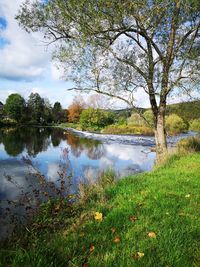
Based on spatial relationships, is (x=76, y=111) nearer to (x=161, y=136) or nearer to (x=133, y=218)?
(x=161, y=136)

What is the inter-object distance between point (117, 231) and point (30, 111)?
94420 millimetres

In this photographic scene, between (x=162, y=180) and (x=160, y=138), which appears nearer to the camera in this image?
(x=162, y=180)

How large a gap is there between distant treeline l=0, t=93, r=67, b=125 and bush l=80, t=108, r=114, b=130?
32.6m

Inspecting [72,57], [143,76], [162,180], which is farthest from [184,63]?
[162,180]

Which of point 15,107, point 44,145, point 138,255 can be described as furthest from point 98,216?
point 15,107

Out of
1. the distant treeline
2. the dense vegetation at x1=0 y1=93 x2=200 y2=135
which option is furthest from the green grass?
the distant treeline

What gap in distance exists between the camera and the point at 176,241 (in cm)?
399

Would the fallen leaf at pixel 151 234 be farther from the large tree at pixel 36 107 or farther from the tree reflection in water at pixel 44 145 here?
the large tree at pixel 36 107

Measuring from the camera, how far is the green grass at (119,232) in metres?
3.50

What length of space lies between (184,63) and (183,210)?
332 inches

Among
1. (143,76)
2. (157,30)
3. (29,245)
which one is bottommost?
(29,245)

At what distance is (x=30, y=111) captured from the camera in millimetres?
94938

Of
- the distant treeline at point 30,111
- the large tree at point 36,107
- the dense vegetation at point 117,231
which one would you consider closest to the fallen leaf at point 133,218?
the dense vegetation at point 117,231

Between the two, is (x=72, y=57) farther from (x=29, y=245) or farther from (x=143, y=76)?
(x=29, y=245)
